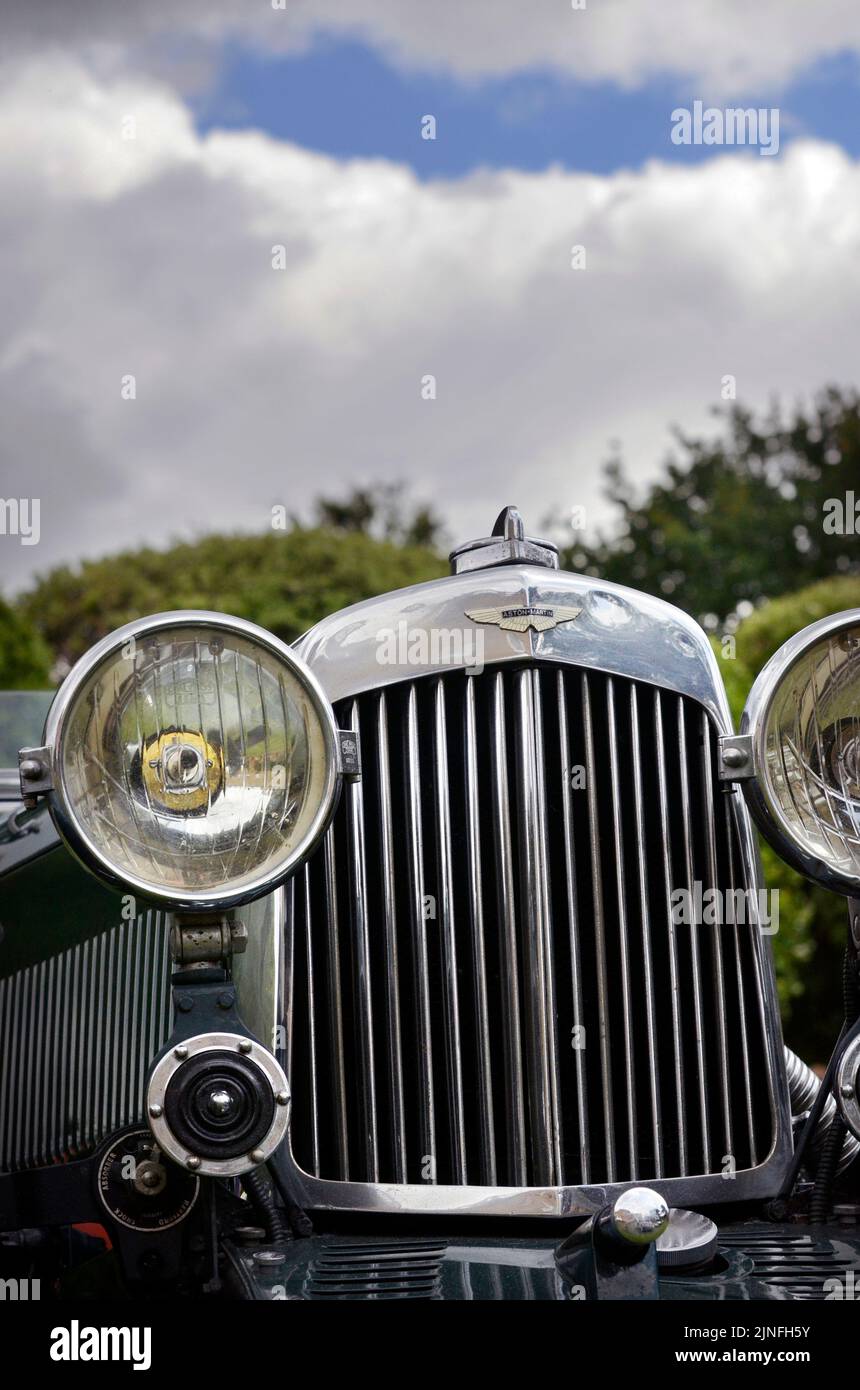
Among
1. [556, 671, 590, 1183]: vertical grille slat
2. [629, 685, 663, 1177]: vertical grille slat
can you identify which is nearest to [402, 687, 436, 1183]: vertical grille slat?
[556, 671, 590, 1183]: vertical grille slat

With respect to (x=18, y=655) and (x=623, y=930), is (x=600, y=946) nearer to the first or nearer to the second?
(x=623, y=930)

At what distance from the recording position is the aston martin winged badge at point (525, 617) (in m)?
2.29

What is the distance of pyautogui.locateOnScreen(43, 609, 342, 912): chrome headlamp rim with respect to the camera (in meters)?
1.85

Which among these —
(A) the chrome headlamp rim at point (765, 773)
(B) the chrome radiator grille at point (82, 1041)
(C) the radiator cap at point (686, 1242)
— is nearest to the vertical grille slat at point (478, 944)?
(C) the radiator cap at point (686, 1242)

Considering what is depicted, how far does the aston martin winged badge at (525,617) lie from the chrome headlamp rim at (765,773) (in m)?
0.38

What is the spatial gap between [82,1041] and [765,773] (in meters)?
1.40

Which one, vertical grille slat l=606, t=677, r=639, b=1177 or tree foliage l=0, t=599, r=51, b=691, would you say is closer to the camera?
vertical grille slat l=606, t=677, r=639, b=1177

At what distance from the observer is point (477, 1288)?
1.75 meters

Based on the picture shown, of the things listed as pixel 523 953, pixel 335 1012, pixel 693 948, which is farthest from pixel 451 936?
pixel 693 948

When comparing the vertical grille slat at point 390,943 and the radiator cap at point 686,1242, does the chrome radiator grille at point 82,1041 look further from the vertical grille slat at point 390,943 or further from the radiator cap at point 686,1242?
the radiator cap at point 686,1242

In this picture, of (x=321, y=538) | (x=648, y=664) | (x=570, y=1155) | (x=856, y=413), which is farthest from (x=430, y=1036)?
(x=856, y=413)

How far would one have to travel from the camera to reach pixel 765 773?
2.01 m

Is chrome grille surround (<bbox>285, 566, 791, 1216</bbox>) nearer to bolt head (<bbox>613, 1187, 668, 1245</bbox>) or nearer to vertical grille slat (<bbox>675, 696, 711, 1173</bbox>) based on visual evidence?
vertical grille slat (<bbox>675, 696, 711, 1173</bbox>)

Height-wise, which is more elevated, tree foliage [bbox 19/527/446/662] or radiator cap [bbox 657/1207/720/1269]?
tree foliage [bbox 19/527/446/662]
